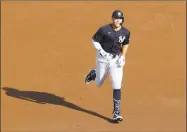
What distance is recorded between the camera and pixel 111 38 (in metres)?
9.70

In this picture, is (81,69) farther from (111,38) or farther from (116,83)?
(111,38)

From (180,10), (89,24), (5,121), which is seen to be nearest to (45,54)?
(89,24)

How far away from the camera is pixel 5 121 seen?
1011 cm

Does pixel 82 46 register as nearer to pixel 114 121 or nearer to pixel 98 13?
pixel 98 13

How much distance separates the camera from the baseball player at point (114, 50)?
9719 mm

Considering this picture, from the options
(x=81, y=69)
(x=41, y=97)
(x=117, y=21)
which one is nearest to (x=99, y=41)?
(x=117, y=21)

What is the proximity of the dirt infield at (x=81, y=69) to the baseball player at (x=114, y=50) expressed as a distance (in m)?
0.61

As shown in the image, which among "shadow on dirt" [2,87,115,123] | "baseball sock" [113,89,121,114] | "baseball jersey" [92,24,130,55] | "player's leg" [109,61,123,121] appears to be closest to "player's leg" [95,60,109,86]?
"player's leg" [109,61,123,121]

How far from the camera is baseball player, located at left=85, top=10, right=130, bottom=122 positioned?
9719 mm

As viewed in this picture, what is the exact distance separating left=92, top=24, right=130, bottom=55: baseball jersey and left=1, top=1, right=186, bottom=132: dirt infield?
126cm

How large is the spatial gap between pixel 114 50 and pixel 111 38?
248mm

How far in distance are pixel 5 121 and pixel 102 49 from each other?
7.10 ft

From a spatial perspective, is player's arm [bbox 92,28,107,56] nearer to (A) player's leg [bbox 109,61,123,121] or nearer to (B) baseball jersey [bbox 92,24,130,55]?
(B) baseball jersey [bbox 92,24,130,55]

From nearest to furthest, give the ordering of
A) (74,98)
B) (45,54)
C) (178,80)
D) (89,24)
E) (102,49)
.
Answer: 1. (102,49)
2. (74,98)
3. (178,80)
4. (45,54)
5. (89,24)
